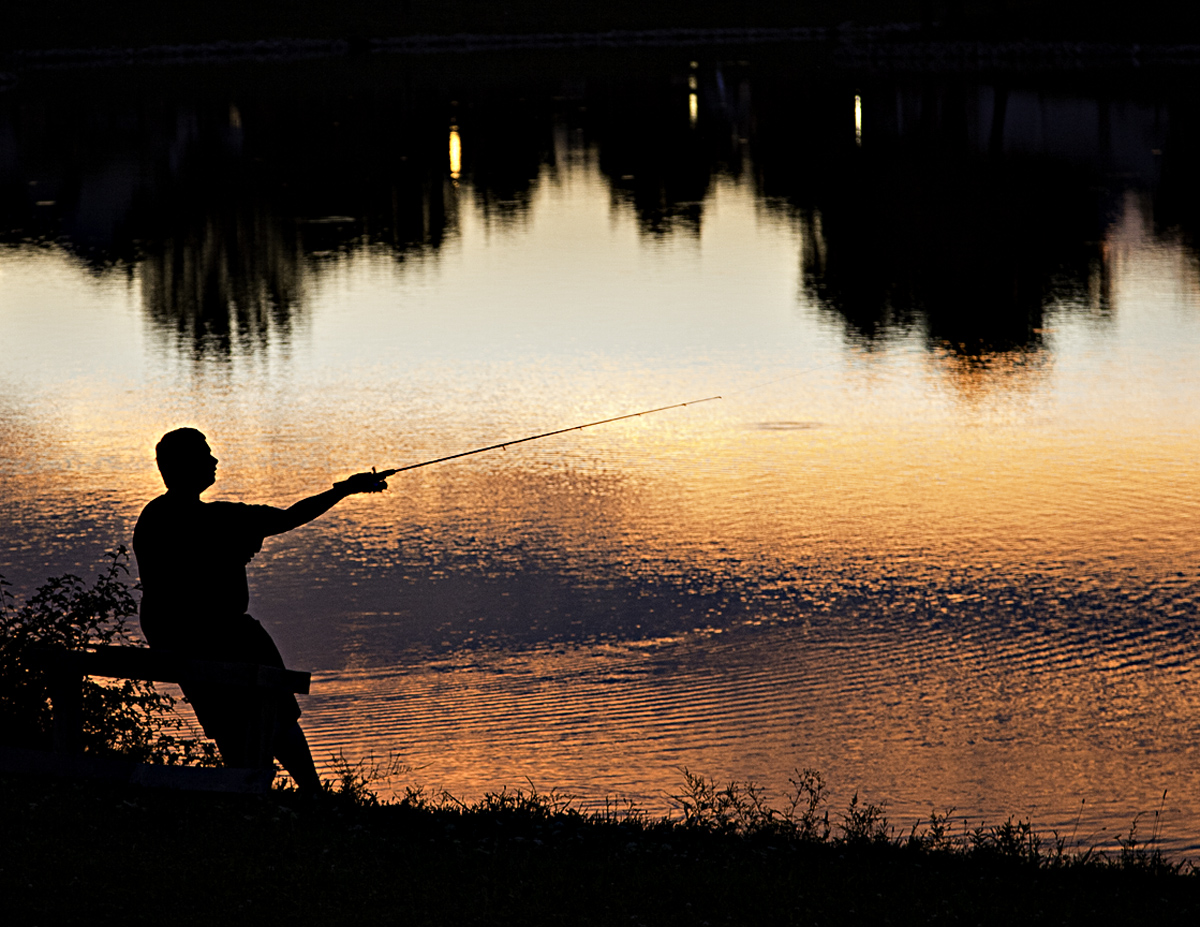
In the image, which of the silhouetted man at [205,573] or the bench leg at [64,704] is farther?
the bench leg at [64,704]

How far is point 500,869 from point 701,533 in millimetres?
5711

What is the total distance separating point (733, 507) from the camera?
12.1m

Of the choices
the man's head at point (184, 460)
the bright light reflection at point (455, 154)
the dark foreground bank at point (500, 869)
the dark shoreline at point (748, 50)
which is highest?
the man's head at point (184, 460)

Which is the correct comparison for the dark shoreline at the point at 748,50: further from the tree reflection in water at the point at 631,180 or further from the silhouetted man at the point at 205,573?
the silhouetted man at the point at 205,573

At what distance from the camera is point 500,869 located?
604 cm

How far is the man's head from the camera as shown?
6.35 m

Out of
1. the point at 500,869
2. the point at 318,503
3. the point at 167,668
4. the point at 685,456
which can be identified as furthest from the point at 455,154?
the point at 500,869

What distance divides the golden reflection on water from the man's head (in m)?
2.20

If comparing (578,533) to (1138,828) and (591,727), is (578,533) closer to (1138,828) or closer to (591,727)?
(591,727)

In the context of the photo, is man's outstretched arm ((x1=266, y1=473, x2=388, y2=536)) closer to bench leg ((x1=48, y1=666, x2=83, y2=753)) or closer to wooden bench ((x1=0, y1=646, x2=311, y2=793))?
wooden bench ((x1=0, y1=646, x2=311, y2=793))

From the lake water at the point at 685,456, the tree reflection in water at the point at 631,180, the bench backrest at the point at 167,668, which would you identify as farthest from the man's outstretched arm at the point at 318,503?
the tree reflection in water at the point at 631,180

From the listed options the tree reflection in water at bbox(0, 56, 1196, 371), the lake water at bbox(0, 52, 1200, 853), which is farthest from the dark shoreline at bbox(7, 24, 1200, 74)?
the lake water at bbox(0, 52, 1200, 853)

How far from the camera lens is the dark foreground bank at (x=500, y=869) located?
5656mm

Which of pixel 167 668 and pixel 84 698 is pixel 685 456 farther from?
pixel 167 668
